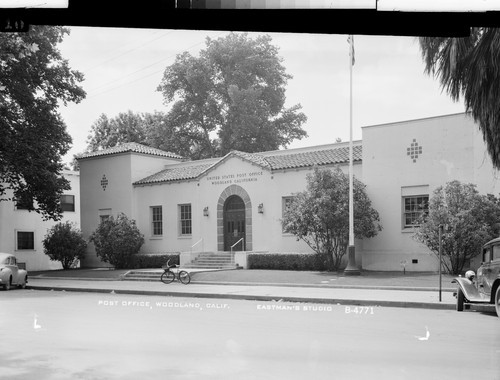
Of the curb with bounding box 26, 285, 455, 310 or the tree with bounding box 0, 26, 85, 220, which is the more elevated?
the tree with bounding box 0, 26, 85, 220

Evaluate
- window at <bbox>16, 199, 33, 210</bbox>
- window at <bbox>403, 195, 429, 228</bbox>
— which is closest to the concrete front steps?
window at <bbox>16, 199, 33, 210</bbox>

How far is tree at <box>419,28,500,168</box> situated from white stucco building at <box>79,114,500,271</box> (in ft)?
40.5

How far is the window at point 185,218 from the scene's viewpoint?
90.1ft

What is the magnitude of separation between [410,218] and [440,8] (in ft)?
70.2

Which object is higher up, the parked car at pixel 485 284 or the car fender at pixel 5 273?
the parked car at pixel 485 284

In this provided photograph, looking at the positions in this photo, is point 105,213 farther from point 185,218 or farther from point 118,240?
point 185,218

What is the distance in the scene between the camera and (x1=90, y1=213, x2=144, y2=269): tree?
2678cm

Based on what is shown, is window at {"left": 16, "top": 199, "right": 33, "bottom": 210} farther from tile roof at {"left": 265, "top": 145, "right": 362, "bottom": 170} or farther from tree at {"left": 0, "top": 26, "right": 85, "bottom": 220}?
tile roof at {"left": 265, "top": 145, "right": 362, "bottom": 170}

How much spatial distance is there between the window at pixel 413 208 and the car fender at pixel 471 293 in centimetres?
949

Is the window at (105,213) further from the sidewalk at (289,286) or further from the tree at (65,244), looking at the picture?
the sidewalk at (289,286)

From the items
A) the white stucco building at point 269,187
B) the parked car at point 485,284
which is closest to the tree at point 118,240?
the white stucco building at point 269,187

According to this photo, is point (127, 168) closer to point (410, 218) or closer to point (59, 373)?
point (410, 218)

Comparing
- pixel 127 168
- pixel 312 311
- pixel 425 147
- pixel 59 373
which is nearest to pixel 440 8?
pixel 59 373

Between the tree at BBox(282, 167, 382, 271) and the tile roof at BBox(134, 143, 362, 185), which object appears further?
the tile roof at BBox(134, 143, 362, 185)
